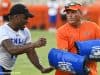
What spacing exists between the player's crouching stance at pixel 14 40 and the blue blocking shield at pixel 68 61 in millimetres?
214

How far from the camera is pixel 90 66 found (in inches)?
309

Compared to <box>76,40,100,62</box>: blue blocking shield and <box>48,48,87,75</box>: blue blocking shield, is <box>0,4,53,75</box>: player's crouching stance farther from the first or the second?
<box>76,40,100,62</box>: blue blocking shield

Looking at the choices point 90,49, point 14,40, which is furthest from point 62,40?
point 14,40

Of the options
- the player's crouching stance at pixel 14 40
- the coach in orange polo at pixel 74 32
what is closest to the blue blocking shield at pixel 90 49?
the coach in orange polo at pixel 74 32

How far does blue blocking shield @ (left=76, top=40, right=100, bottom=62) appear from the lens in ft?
25.1

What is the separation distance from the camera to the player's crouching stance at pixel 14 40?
7715mm

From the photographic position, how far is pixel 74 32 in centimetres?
783

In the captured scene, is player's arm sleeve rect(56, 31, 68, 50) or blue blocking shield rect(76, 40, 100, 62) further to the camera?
player's arm sleeve rect(56, 31, 68, 50)

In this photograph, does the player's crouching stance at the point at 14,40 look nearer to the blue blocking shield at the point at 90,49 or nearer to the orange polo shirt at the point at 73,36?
the orange polo shirt at the point at 73,36

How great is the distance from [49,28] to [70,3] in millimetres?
21412

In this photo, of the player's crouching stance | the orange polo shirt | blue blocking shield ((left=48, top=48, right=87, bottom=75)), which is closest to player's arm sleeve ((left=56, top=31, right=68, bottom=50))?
the orange polo shirt

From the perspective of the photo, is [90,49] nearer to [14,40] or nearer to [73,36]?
[73,36]

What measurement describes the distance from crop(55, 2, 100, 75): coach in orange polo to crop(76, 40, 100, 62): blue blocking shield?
172 millimetres

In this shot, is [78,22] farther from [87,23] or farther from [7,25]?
[7,25]
